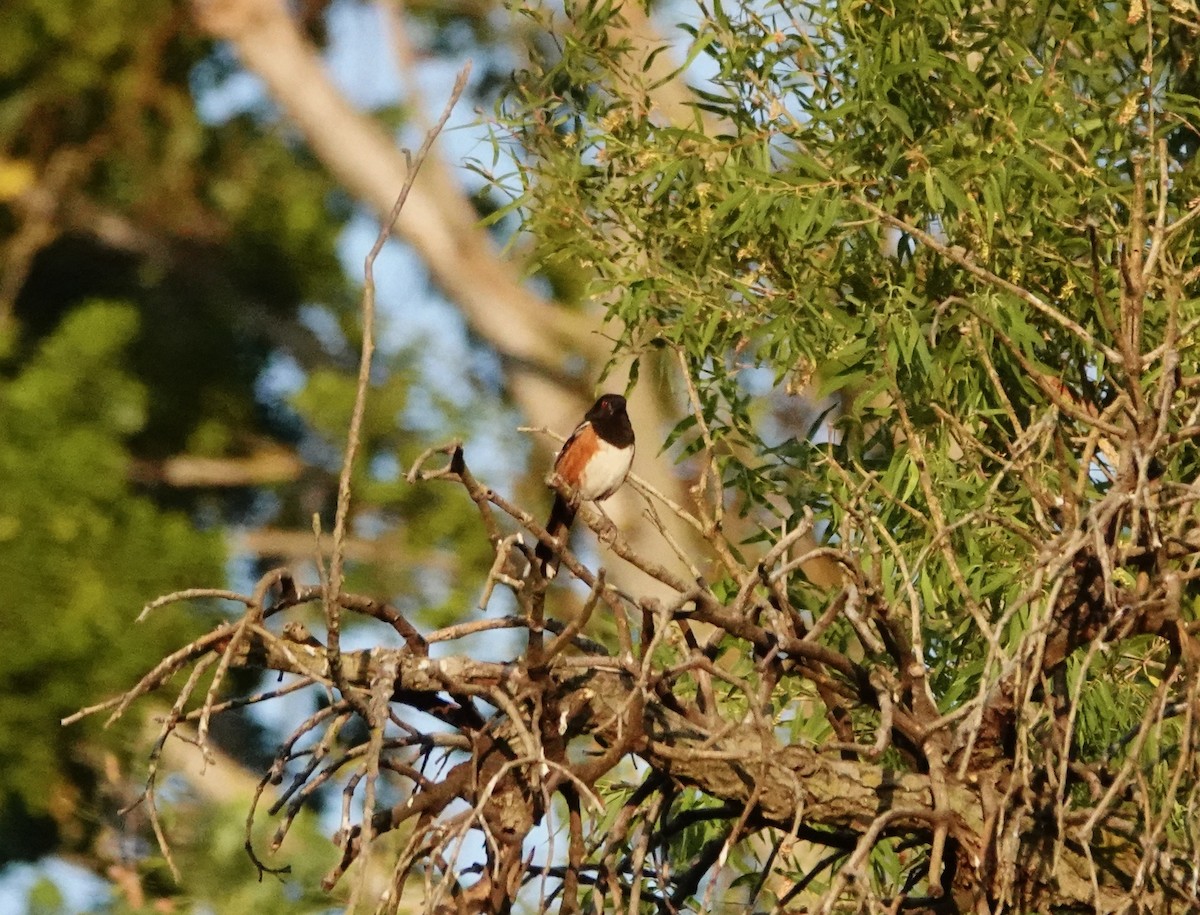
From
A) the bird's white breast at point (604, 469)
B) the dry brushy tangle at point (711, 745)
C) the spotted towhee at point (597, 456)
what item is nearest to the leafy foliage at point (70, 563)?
the spotted towhee at point (597, 456)

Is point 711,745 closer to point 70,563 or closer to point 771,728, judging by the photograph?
point 771,728

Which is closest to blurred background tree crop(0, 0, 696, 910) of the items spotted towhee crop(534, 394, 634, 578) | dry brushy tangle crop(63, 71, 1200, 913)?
spotted towhee crop(534, 394, 634, 578)

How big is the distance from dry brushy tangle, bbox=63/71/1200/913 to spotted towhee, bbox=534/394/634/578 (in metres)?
2.12

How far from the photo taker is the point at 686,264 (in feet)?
13.5

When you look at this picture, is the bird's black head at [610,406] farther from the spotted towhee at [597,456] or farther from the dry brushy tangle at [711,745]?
the dry brushy tangle at [711,745]

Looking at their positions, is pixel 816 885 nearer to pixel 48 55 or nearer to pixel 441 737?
pixel 441 737

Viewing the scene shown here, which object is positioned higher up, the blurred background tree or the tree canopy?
the blurred background tree

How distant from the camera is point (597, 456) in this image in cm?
528

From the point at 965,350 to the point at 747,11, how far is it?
997 mm

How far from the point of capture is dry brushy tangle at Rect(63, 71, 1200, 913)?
2.55 m

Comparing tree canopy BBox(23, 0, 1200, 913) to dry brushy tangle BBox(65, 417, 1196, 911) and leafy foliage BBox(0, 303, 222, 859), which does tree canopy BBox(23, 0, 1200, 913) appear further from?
leafy foliage BBox(0, 303, 222, 859)

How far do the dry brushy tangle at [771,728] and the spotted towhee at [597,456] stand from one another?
2.12 metres

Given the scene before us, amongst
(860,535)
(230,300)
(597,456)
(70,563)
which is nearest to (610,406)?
(597,456)

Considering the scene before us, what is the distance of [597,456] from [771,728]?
2.50 meters
